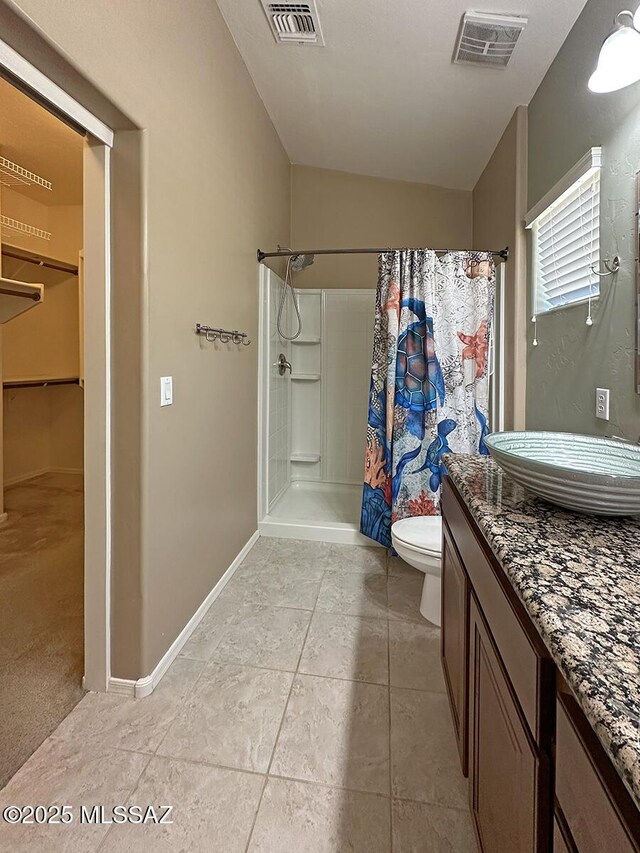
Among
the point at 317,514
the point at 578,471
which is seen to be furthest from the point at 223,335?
the point at 578,471

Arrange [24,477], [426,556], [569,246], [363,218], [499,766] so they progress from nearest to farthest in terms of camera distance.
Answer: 1. [499,766]
2. [569,246]
3. [426,556]
4. [363,218]
5. [24,477]

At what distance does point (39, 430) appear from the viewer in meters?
4.52

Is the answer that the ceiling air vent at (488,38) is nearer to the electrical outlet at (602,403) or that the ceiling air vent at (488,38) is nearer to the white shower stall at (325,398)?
the electrical outlet at (602,403)

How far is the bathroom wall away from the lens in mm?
1433

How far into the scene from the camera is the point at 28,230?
3.68m

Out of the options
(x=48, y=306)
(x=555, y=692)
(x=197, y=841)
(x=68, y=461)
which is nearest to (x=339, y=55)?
(x=555, y=692)

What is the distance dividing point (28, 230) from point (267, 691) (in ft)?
13.1

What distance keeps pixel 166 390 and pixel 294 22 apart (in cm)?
177

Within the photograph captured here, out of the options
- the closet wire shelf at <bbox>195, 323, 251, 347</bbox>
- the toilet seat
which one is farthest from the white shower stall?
the toilet seat

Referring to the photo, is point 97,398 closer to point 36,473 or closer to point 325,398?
Answer: point 325,398

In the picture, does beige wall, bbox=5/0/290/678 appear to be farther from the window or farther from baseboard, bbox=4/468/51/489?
baseboard, bbox=4/468/51/489

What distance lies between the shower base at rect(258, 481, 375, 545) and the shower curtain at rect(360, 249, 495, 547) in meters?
0.46

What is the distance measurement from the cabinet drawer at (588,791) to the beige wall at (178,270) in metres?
1.36

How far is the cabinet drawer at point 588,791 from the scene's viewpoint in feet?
1.35
